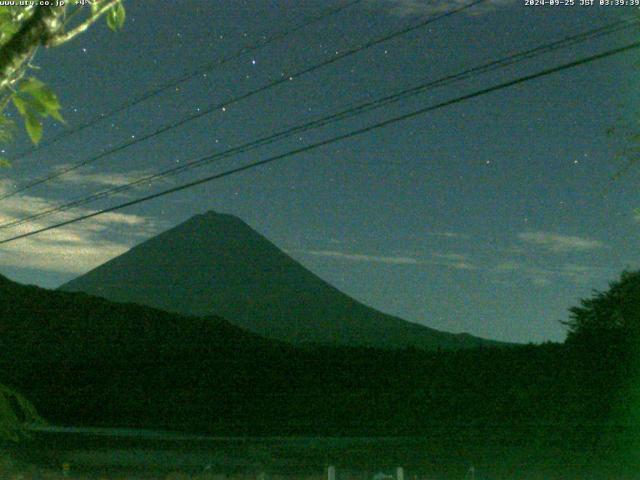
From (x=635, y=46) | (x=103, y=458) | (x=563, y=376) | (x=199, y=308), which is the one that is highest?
(x=199, y=308)

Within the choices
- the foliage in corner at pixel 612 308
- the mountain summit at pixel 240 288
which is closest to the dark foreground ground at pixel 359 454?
the foliage in corner at pixel 612 308

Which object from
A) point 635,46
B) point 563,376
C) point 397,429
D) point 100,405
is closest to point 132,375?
point 100,405

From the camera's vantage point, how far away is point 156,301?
102 m

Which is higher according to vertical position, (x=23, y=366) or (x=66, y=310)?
(x=66, y=310)

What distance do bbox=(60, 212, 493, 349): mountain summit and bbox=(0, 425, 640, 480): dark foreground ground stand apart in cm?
4856

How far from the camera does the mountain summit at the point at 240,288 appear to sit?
85.3 m

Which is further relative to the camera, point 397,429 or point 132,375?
point 132,375

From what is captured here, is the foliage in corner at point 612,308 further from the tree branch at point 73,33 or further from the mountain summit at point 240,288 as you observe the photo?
the mountain summit at point 240,288

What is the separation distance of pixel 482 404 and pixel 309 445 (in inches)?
182

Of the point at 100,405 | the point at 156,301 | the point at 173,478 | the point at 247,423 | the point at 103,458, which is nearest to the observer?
the point at 173,478

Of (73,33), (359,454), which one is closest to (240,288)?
(359,454)

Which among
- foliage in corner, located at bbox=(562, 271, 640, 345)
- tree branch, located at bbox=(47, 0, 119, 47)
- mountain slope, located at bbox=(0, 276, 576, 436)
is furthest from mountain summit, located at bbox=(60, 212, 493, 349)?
tree branch, located at bbox=(47, 0, 119, 47)

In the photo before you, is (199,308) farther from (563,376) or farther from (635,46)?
(635,46)

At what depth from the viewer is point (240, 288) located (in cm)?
10919
